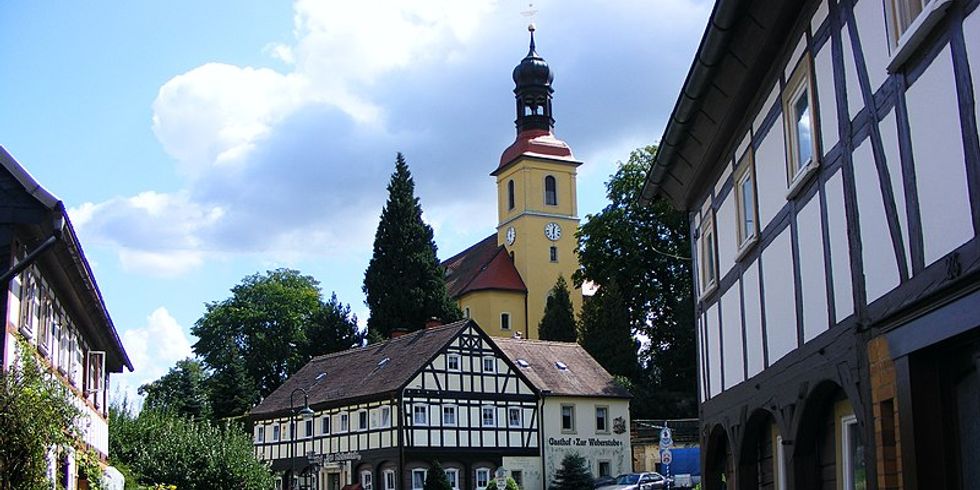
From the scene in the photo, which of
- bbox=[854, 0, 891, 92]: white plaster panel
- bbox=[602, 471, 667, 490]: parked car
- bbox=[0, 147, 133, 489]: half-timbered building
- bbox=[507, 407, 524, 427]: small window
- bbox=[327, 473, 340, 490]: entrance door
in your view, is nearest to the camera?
bbox=[854, 0, 891, 92]: white plaster panel

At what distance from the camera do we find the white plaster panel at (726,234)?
13.1 metres

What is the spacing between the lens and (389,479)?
50.3 meters

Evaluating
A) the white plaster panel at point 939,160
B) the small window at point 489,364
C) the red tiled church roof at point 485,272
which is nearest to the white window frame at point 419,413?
the small window at point 489,364

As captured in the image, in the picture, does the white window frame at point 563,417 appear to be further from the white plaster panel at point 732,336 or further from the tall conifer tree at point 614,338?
the white plaster panel at point 732,336

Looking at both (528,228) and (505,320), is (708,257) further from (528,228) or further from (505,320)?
(528,228)

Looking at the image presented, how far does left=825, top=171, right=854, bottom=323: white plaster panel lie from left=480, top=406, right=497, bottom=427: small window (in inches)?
1757

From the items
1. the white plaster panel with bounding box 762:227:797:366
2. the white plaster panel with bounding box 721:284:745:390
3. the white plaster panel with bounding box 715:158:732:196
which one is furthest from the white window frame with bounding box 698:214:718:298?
the white plaster panel with bounding box 762:227:797:366

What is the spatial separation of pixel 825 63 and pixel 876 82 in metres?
1.20

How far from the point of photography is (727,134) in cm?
1284

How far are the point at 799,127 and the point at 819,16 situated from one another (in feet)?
4.10

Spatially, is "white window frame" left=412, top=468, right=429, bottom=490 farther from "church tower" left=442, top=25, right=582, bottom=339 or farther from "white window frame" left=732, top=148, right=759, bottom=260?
"white window frame" left=732, top=148, right=759, bottom=260

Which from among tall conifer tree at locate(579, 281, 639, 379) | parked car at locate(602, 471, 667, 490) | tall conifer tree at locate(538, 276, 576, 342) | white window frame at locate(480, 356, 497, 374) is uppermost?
tall conifer tree at locate(538, 276, 576, 342)

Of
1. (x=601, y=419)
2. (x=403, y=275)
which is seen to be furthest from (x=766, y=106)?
(x=403, y=275)

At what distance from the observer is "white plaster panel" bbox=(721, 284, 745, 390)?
12.9 meters
